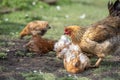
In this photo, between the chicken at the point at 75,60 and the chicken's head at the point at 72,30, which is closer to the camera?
the chicken at the point at 75,60

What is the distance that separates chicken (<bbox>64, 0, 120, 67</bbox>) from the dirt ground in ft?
1.10

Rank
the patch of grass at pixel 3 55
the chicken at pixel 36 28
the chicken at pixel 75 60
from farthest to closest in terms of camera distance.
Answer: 1. the chicken at pixel 36 28
2. the patch of grass at pixel 3 55
3. the chicken at pixel 75 60

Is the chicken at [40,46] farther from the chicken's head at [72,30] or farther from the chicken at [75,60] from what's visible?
the chicken at [75,60]

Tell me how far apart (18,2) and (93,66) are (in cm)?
740

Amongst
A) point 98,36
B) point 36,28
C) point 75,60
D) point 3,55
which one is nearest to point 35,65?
point 3,55

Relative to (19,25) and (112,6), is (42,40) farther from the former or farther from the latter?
(19,25)

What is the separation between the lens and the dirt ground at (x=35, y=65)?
24.0ft

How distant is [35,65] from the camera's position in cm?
791

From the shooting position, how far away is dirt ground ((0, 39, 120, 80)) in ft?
24.0

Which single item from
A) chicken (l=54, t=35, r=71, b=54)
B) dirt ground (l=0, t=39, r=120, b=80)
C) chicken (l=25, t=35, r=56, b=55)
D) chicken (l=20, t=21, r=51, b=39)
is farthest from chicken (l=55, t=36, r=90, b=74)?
chicken (l=20, t=21, r=51, b=39)

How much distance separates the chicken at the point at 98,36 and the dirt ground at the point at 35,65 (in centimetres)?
33

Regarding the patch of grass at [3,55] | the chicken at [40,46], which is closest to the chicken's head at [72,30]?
the chicken at [40,46]

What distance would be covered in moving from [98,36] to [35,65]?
1164mm

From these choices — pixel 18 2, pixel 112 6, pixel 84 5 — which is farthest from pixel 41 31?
pixel 84 5
